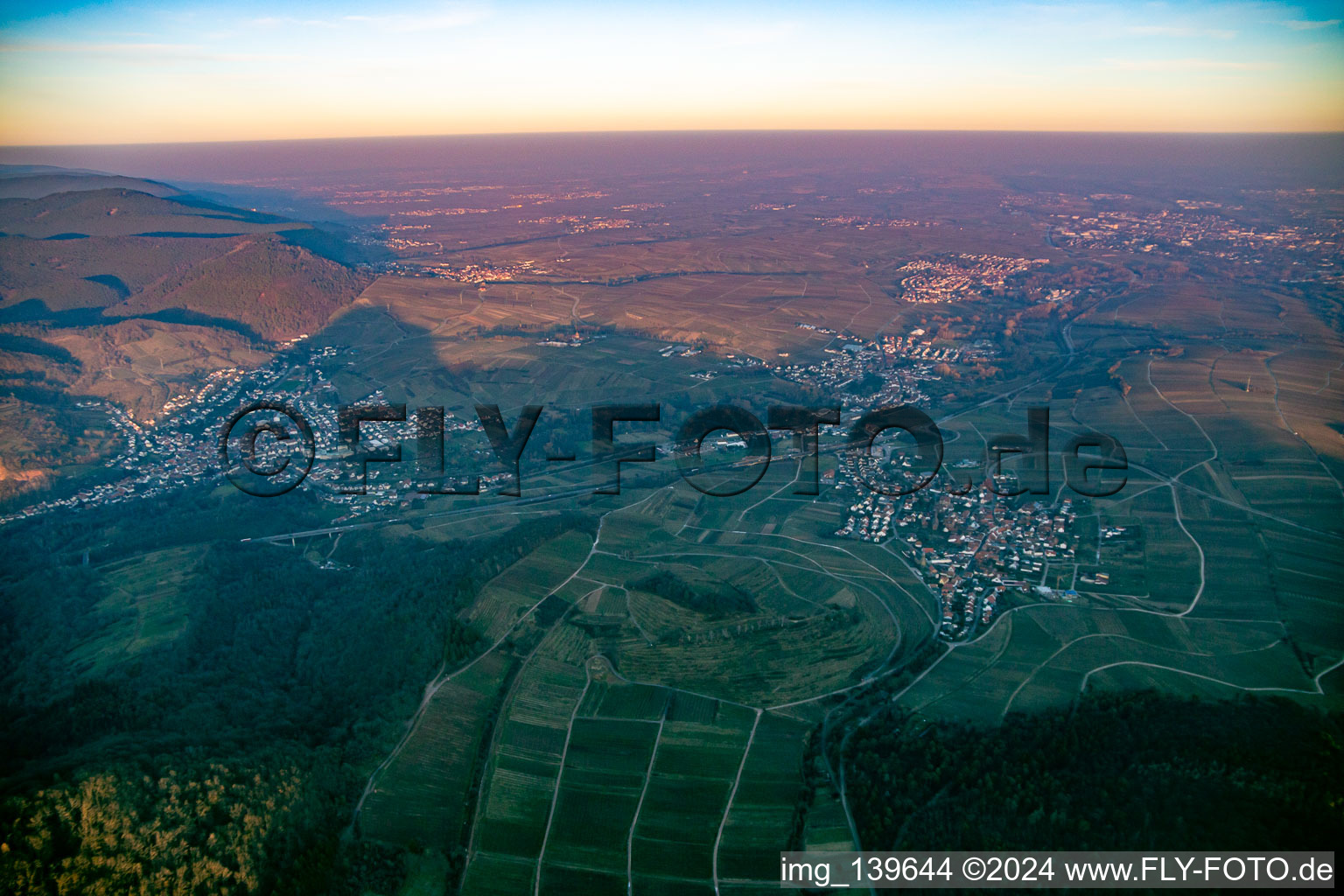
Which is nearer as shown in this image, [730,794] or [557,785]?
[730,794]

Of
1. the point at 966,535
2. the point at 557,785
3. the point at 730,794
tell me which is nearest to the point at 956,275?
the point at 966,535

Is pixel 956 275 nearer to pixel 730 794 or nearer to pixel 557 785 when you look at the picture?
pixel 730 794

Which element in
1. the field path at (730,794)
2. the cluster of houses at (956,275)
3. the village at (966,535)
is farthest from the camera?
the cluster of houses at (956,275)

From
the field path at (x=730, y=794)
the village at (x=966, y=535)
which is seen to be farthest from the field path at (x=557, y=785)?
the village at (x=966, y=535)

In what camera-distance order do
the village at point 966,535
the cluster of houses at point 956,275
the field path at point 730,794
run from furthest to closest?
the cluster of houses at point 956,275, the village at point 966,535, the field path at point 730,794

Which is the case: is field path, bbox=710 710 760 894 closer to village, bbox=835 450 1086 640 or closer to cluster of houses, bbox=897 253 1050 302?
village, bbox=835 450 1086 640

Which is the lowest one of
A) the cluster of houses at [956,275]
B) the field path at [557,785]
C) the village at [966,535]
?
the field path at [557,785]

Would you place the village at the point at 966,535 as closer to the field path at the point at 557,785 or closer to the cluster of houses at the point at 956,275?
the field path at the point at 557,785

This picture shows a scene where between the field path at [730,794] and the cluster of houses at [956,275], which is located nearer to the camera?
the field path at [730,794]

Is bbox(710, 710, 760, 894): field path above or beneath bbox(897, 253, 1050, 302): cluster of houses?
beneath

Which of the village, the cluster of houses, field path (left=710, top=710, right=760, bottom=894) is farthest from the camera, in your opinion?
the cluster of houses

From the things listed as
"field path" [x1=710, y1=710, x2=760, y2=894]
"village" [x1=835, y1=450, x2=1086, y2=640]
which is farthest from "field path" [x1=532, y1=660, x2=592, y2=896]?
"village" [x1=835, y1=450, x2=1086, y2=640]

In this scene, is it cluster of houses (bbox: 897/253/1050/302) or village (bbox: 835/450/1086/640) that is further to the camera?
cluster of houses (bbox: 897/253/1050/302)
